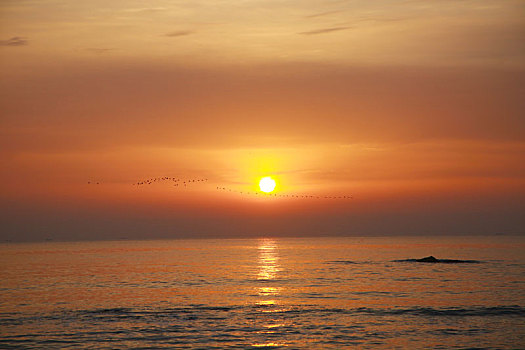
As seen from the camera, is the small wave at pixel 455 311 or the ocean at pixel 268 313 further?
the small wave at pixel 455 311

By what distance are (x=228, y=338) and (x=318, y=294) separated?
2836cm

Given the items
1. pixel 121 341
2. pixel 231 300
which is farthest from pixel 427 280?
pixel 121 341

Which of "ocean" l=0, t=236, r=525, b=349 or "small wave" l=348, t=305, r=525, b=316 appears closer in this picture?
"ocean" l=0, t=236, r=525, b=349

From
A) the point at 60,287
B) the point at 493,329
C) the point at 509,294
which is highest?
the point at 60,287

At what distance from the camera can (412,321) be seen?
5094 cm

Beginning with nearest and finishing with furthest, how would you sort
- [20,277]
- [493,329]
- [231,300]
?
1. [493,329]
2. [231,300]
3. [20,277]

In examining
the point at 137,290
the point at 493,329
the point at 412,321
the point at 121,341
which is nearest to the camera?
the point at 121,341

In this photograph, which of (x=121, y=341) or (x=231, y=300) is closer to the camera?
(x=121, y=341)

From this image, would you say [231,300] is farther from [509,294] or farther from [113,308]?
[509,294]

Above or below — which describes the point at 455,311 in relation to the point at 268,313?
below

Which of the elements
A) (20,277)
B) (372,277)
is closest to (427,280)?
(372,277)

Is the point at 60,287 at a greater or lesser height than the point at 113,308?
greater

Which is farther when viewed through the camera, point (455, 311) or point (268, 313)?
point (455, 311)

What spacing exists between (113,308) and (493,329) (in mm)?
36301
